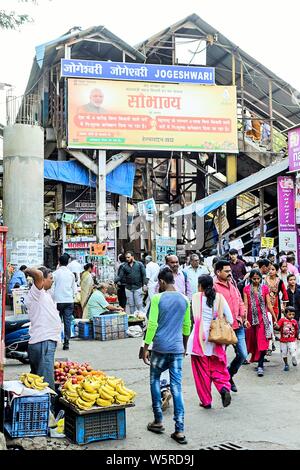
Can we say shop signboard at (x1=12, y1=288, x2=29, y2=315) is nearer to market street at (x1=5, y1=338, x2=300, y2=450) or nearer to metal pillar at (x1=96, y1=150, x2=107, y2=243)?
market street at (x1=5, y1=338, x2=300, y2=450)

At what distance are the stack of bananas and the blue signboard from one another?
13.5m

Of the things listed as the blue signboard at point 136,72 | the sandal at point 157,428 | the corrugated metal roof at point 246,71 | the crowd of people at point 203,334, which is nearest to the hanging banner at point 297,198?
the blue signboard at point 136,72

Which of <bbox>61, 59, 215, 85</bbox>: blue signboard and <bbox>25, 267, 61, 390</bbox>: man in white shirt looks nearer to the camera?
<bbox>25, 267, 61, 390</bbox>: man in white shirt

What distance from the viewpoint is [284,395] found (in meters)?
6.61

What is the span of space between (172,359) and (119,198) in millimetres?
14274

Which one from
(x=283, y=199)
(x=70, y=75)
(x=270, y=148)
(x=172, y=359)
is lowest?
(x=172, y=359)

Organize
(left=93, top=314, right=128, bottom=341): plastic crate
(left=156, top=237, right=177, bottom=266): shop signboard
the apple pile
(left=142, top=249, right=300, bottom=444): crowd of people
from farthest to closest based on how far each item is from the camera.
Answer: (left=156, top=237, right=177, bottom=266): shop signboard < (left=93, top=314, right=128, bottom=341): plastic crate < the apple pile < (left=142, top=249, right=300, bottom=444): crowd of people

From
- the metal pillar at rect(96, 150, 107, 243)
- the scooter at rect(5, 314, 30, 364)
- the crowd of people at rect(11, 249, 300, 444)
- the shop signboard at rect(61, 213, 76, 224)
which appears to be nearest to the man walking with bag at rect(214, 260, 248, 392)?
the crowd of people at rect(11, 249, 300, 444)

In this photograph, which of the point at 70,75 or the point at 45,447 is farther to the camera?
the point at 70,75

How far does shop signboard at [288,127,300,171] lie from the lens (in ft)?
49.8

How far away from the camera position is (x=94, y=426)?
5035 mm

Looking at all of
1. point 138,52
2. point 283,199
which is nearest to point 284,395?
point 283,199
